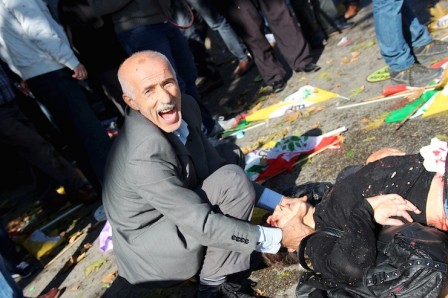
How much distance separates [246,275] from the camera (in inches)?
110

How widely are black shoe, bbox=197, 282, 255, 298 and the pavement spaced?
0.16m

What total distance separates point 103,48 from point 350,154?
7.76ft

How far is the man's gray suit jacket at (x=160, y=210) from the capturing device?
7.68 feet

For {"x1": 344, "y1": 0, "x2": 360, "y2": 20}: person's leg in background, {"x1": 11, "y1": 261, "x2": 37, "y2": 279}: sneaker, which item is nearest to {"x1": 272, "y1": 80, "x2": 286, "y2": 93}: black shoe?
{"x1": 344, "y1": 0, "x2": 360, "y2": 20}: person's leg in background

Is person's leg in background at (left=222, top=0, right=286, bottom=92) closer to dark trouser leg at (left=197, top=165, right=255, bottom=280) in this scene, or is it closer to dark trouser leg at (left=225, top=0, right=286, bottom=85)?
dark trouser leg at (left=225, top=0, right=286, bottom=85)

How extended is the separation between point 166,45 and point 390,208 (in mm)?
2718

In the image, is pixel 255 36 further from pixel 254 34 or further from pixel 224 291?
pixel 224 291

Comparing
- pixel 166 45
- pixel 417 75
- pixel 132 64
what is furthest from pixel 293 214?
pixel 166 45

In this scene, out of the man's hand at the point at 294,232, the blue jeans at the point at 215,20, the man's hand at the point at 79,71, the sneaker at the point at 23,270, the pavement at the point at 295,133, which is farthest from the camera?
the blue jeans at the point at 215,20

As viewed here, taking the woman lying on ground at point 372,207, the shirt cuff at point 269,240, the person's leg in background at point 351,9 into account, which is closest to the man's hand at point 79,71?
the shirt cuff at point 269,240

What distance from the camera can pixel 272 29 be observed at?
530cm

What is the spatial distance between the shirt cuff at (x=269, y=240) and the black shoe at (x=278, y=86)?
2.98 m

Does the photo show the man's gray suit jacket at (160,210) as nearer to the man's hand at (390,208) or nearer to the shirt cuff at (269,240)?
the shirt cuff at (269,240)

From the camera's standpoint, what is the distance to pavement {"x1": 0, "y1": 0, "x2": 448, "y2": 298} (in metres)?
3.14
